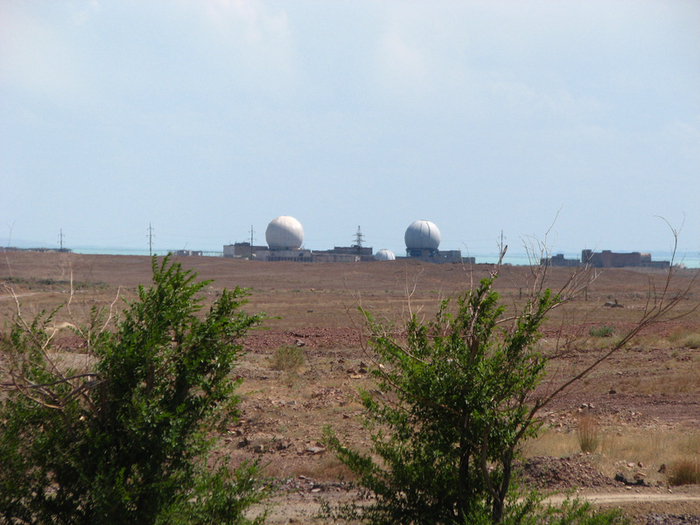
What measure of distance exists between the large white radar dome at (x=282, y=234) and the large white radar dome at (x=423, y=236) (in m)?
18.6

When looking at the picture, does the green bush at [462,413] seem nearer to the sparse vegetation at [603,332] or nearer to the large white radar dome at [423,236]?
the sparse vegetation at [603,332]

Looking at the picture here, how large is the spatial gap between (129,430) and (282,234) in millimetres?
89440

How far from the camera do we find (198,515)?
612 cm

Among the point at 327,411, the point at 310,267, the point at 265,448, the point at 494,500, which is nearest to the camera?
the point at 494,500

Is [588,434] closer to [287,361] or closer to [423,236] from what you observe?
[287,361]

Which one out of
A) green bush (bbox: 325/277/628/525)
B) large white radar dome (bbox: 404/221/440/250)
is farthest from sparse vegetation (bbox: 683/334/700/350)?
large white radar dome (bbox: 404/221/440/250)

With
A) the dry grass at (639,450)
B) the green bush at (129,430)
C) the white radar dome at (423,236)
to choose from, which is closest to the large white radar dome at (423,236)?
the white radar dome at (423,236)

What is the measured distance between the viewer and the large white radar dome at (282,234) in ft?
311

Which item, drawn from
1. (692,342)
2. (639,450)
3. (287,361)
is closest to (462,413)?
(639,450)

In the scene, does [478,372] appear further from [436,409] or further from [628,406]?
[628,406]

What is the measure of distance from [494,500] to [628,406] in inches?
452

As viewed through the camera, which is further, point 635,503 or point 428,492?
point 635,503

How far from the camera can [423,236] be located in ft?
315

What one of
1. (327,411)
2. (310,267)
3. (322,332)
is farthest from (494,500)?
(310,267)
